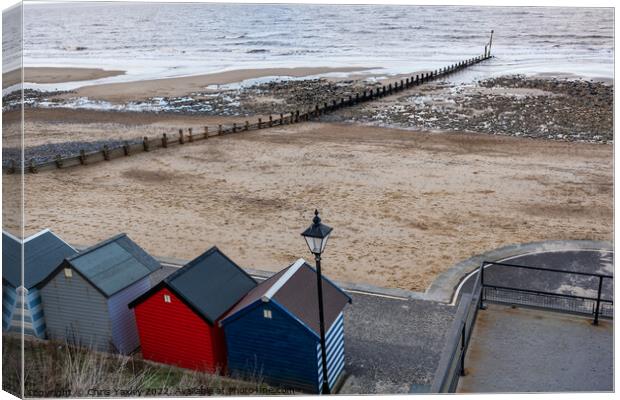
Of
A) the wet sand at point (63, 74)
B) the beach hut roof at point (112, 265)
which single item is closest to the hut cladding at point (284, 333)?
the beach hut roof at point (112, 265)

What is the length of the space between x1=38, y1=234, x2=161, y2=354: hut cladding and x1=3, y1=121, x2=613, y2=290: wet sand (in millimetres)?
5030

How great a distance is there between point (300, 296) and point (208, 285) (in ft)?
4.51

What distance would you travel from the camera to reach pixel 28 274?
30.0 feet

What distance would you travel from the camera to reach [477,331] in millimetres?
8680

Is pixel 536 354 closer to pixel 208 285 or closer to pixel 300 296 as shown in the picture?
pixel 300 296

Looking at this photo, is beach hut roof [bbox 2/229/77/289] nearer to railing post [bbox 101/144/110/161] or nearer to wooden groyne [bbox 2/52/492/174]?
wooden groyne [bbox 2/52/492/174]

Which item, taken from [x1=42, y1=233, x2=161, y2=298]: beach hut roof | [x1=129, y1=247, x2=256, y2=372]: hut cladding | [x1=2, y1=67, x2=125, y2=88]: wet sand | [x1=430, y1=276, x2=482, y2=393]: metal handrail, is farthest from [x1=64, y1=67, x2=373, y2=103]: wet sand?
[x1=430, y1=276, x2=482, y2=393]: metal handrail

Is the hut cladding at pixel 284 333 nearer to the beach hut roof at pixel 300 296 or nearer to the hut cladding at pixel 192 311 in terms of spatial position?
the beach hut roof at pixel 300 296

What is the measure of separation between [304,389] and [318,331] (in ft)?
3.10

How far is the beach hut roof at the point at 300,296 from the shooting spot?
27.0 ft

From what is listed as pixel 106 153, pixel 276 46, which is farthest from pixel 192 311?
pixel 276 46

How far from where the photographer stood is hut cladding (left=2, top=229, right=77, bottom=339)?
7.80 m

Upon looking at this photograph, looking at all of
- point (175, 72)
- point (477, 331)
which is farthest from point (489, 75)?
point (477, 331)

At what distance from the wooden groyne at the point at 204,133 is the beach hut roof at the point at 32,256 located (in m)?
0.99
